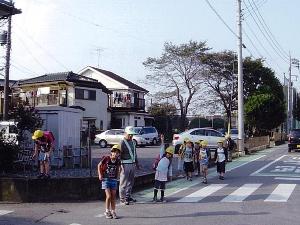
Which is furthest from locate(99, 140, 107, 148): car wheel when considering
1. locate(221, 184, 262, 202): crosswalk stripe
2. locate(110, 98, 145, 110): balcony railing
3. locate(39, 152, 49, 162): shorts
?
locate(39, 152, 49, 162): shorts

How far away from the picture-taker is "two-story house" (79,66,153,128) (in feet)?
182

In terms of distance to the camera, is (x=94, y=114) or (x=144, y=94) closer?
(x=94, y=114)

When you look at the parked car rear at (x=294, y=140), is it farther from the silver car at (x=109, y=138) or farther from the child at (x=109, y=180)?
the child at (x=109, y=180)

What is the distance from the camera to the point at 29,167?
17.3 meters

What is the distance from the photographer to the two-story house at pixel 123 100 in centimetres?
5534

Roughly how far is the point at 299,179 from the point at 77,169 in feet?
27.8

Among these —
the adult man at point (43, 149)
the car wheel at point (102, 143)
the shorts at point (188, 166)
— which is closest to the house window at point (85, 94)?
the car wheel at point (102, 143)

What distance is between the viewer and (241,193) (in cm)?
1473

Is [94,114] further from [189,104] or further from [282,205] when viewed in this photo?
[282,205]

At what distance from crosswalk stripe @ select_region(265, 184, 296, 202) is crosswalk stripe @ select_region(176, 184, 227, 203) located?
187 cm

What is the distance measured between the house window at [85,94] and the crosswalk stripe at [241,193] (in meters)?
32.5

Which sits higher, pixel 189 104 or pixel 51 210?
pixel 189 104

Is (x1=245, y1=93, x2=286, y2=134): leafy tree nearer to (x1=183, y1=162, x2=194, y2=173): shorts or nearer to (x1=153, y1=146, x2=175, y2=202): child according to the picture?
(x1=183, y1=162, x2=194, y2=173): shorts

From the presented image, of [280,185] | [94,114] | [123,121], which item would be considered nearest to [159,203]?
[280,185]
